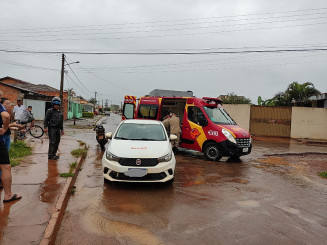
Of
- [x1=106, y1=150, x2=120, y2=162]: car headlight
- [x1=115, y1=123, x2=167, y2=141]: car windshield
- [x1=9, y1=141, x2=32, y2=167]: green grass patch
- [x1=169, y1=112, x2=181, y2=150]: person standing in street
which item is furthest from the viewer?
[x1=169, y1=112, x2=181, y2=150]: person standing in street

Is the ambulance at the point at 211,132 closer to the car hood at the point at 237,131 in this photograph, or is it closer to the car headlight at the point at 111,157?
the car hood at the point at 237,131

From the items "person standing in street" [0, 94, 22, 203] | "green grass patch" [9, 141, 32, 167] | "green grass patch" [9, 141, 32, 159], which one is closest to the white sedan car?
"person standing in street" [0, 94, 22, 203]

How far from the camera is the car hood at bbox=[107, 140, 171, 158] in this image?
5.72 m

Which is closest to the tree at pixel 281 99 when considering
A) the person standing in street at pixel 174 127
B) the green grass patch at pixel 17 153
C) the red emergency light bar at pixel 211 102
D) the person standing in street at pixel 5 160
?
the red emergency light bar at pixel 211 102

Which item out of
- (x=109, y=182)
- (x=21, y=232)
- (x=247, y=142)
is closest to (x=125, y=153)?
(x=109, y=182)

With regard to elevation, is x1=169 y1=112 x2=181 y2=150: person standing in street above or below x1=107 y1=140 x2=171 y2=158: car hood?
above

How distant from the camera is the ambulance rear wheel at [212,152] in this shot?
31.2 feet

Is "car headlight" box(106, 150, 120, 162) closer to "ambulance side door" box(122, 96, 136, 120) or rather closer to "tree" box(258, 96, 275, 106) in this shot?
"ambulance side door" box(122, 96, 136, 120)

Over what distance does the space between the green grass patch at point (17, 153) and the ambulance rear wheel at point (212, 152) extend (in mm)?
5821

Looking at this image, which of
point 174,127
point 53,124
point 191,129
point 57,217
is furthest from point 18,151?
point 191,129

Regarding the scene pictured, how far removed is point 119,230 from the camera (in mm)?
3926

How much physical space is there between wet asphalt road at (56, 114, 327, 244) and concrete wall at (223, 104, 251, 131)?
44.7 ft

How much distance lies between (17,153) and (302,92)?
78.4 feet

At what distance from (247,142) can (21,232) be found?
753cm
